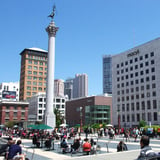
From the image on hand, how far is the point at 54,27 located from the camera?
52969 millimetres

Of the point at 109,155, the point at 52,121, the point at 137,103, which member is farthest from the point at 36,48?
the point at 109,155

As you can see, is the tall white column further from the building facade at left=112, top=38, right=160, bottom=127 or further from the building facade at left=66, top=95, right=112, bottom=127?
the building facade at left=66, top=95, right=112, bottom=127

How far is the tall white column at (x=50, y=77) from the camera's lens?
47906 millimetres

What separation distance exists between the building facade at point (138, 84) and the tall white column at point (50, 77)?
35.9 metres

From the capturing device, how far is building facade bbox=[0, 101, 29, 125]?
107 m

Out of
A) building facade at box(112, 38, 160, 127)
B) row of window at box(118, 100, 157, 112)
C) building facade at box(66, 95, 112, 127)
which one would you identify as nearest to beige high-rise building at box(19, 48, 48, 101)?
building facade at box(66, 95, 112, 127)

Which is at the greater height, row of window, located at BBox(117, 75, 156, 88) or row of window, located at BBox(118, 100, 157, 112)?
row of window, located at BBox(117, 75, 156, 88)

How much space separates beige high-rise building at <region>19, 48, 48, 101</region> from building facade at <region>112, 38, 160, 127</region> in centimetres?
5143

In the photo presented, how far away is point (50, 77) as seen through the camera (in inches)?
1966

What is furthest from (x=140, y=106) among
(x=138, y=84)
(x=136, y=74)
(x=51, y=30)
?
(x=51, y=30)

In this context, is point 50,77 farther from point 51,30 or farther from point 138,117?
point 138,117

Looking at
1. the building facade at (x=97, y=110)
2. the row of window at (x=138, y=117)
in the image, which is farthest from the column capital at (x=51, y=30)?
the building facade at (x=97, y=110)

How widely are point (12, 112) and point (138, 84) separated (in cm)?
6090

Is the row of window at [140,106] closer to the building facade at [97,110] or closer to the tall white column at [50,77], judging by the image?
the building facade at [97,110]
